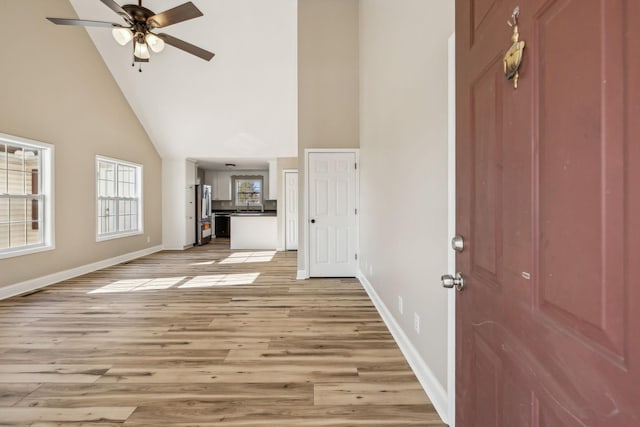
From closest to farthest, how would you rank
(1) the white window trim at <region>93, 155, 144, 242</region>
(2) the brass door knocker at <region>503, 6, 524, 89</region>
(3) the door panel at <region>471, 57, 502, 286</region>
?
(2) the brass door knocker at <region>503, 6, 524, 89</region>, (3) the door panel at <region>471, 57, 502, 286</region>, (1) the white window trim at <region>93, 155, 144, 242</region>

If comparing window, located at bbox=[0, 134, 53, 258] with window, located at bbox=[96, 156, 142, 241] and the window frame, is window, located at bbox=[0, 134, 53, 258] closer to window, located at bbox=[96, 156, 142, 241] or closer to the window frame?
window, located at bbox=[96, 156, 142, 241]

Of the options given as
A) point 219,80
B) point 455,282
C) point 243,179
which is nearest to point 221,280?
point 219,80

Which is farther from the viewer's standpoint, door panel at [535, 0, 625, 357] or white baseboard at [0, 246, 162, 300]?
white baseboard at [0, 246, 162, 300]

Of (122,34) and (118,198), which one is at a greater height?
(122,34)

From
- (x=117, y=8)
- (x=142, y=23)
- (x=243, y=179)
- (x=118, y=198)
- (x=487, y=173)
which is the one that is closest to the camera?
(x=487, y=173)

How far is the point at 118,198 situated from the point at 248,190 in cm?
495

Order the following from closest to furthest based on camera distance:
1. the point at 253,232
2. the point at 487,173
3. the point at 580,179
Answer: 1. the point at 580,179
2. the point at 487,173
3. the point at 253,232

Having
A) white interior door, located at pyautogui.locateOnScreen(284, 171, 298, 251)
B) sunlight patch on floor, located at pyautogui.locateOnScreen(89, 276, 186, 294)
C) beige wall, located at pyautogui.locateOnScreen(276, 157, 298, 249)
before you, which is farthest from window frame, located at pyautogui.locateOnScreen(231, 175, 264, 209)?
sunlight patch on floor, located at pyautogui.locateOnScreen(89, 276, 186, 294)

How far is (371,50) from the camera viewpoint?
3592 mm

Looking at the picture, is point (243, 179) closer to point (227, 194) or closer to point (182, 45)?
point (227, 194)

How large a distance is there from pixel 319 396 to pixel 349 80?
4.18 m

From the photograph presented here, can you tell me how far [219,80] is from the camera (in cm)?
554

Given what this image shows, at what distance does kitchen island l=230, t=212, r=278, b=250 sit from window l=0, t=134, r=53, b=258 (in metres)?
3.87

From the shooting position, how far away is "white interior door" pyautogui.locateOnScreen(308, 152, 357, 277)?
4.59m
